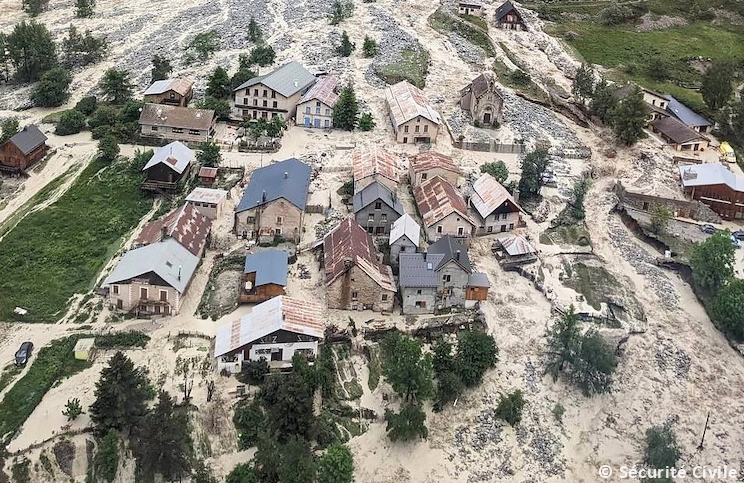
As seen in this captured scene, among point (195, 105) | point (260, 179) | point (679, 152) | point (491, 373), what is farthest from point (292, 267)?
point (679, 152)

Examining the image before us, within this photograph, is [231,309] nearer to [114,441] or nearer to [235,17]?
[114,441]

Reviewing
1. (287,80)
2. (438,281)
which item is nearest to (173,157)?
(287,80)

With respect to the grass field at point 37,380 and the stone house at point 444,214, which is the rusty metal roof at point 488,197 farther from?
the grass field at point 37,380

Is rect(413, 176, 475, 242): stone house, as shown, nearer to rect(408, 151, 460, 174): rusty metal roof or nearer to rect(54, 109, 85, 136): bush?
rect(408, 151, 460, 174): rusty metal roof

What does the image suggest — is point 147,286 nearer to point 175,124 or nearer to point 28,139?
point 175,124

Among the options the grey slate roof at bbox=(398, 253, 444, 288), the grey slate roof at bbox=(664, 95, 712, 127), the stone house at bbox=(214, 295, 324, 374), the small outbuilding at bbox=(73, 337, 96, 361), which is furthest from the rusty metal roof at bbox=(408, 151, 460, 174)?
the grey slate roof at bbox=(664, 95, 712, 127)

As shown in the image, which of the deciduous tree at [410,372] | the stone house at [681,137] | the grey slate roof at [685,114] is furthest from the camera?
the grey slate roof at [685,114]

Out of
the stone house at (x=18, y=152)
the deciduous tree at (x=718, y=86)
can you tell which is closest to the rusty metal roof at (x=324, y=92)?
the stone house at (x=18, y=152)
